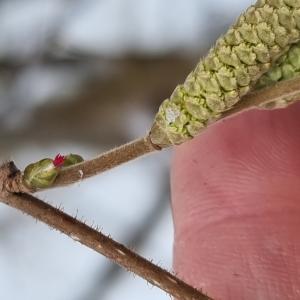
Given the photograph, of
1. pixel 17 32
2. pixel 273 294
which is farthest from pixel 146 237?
pixel 273 294

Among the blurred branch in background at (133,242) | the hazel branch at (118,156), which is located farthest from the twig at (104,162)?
the blurred branch in background at (133,242)

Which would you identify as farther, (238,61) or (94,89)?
(94,89)

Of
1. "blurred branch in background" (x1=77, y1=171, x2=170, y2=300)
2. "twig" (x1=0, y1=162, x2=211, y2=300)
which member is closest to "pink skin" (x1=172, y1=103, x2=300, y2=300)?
"twig" (x1=0, y1=162, x2=211, y2=300)

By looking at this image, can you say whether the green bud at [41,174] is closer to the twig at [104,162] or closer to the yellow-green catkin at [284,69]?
the twig at [104,162]

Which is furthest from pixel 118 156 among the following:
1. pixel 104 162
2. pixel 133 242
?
pixel 133 242

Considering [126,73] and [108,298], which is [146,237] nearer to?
[108,298]

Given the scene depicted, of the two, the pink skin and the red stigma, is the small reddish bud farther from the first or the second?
the pink skin

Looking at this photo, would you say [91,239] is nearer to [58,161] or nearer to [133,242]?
[58,161]
